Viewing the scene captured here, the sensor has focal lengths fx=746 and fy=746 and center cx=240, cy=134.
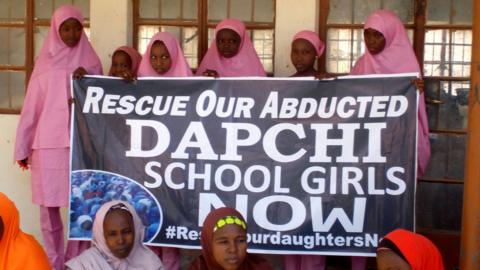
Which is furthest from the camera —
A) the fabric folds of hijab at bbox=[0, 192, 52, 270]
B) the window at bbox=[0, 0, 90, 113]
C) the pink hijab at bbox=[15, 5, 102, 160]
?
the window at bbox=[0, 0, 90, 113]

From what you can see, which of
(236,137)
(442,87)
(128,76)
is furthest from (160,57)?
(442,87)

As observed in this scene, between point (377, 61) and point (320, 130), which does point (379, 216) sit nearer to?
point (320, 130)

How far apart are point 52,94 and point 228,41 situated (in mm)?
1159

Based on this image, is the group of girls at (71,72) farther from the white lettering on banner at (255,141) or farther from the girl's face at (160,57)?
the white lettering on banner at (255,141)

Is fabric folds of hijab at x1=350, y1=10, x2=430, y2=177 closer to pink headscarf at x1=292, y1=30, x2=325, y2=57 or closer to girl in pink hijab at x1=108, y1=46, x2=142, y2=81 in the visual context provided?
pink headscarf at x1=292, y1=30, x2=325, y2=57

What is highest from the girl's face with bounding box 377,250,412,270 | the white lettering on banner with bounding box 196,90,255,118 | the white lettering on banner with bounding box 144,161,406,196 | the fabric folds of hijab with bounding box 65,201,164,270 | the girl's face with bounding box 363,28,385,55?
the girl's face with bounding box 363,28,385,55

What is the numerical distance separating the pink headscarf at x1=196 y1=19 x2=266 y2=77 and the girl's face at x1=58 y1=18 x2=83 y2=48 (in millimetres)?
823

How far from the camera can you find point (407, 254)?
290 centimetres

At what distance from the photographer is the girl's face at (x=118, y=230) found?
3537mm

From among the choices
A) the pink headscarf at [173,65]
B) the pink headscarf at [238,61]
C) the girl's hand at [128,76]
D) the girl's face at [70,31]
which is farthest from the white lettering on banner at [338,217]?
the girl's face at [70,31]

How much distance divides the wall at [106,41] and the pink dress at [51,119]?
25.8 inches

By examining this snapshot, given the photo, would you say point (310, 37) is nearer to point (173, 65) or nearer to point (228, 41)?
point (228, 41)

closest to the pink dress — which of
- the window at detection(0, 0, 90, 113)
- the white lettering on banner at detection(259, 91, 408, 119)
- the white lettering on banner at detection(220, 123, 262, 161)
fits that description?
the window at detection(0, 0, 90, 113)

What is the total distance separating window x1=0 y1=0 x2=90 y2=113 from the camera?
18.5ft
